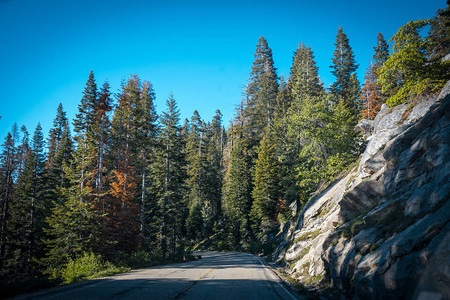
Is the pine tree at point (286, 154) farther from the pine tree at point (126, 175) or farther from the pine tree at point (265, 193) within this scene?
the pine tree at point (126, 175)

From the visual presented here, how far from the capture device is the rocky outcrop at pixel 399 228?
15.7 ft

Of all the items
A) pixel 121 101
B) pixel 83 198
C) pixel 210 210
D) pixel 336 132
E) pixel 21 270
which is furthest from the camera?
pixel 210 210

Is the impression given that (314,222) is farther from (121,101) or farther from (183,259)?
(121,101)

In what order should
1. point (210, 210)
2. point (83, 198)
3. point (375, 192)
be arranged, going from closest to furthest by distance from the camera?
1. point (375, 192)
2. point (83, 198)
3. point (210, 210)

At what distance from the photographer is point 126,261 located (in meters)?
17.4

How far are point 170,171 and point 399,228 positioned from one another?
25.5 meters

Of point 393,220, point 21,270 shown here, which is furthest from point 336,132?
point 21,270

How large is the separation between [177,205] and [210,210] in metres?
18.9

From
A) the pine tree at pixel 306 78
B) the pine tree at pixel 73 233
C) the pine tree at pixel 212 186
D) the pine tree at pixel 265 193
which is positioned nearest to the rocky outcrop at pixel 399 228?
the pine tree at pixel 73 233

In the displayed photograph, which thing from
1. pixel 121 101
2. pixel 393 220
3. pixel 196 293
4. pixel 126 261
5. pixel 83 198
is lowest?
pixel 126 261

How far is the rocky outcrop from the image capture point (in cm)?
479

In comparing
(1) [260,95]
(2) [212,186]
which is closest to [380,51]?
(1) [260,95]

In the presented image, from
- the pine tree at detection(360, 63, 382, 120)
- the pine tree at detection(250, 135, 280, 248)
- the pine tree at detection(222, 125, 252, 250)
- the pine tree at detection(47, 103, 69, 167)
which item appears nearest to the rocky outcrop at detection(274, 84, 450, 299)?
the pine tree at detection(250, 135, 280, 248)

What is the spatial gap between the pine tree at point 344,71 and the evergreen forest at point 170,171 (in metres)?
0.23
